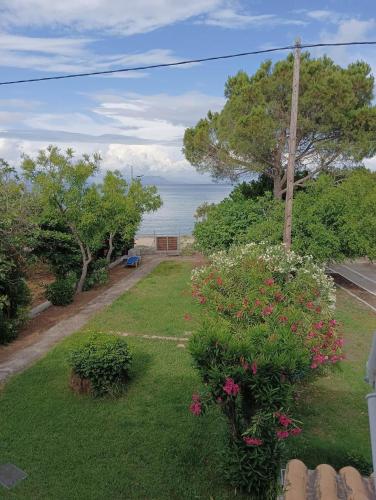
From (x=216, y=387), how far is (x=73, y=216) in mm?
11867

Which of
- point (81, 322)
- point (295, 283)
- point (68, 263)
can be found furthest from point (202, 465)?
point (68, 263)

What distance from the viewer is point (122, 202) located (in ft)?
56.1

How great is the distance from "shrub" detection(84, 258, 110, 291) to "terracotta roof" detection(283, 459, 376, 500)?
555 inches

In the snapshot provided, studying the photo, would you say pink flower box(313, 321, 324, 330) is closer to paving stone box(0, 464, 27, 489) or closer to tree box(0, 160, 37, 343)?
paving stone box(0, 464, 27, 489)

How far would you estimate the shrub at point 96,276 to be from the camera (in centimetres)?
1839

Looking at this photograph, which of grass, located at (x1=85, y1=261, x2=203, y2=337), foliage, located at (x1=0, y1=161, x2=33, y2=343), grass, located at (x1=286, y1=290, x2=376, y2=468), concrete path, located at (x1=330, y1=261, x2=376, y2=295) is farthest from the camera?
concrete path, located at (x1=330, y1=261, x2=376, y2=295)

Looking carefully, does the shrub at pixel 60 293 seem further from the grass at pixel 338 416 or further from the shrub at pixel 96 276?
the grass at pixel 338 416

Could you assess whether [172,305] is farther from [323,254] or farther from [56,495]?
[56,495]

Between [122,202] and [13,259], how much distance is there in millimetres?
5965

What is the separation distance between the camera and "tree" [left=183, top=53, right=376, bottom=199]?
61.8 ft

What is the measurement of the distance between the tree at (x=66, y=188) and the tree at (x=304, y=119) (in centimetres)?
795

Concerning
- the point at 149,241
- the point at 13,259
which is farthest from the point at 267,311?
the point at 149,241

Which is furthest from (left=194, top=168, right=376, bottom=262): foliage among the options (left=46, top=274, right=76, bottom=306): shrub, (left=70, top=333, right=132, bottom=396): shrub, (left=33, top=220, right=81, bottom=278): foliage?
(left=70, top=333, right=132, bottom=396): shrub

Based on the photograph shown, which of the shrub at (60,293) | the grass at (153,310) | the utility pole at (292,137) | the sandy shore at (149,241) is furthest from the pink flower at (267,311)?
the sandy shore at (149,241)
